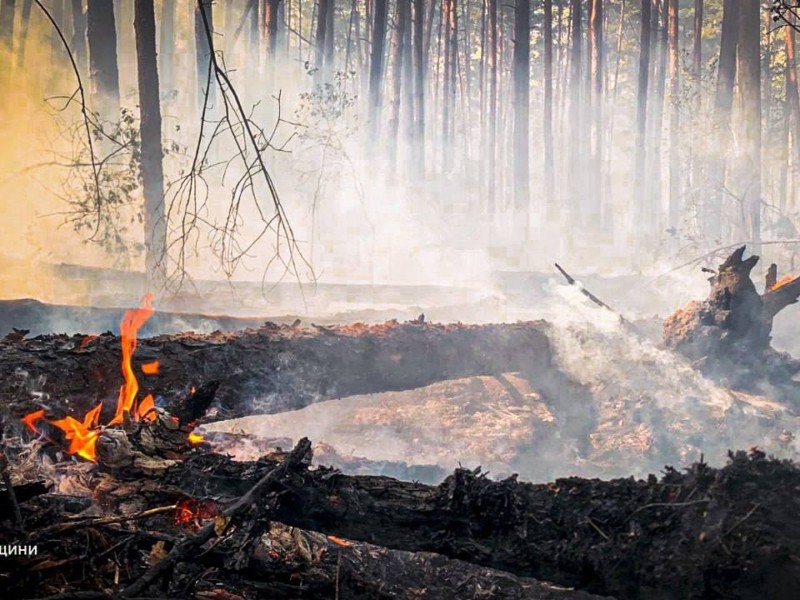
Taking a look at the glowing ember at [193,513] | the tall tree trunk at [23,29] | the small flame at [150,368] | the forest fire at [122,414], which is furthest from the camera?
the tall tree trunk at [23,29]

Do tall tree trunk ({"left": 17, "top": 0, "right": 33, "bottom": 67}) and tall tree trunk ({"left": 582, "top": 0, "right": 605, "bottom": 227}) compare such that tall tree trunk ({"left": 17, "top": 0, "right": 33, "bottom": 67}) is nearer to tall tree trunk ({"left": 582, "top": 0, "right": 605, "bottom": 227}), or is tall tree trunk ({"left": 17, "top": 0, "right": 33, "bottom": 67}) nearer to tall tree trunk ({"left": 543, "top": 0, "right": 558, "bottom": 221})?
tall tree trunk ({"left": 543, "top": 0, "right": 558, "bottom": 221})

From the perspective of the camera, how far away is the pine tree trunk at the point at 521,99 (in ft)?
59.0

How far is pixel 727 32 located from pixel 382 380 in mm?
13728

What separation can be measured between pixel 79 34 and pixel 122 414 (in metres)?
23.8

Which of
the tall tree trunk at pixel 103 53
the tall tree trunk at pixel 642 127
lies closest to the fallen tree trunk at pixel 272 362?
the tall tree trunk at pixel 103 53

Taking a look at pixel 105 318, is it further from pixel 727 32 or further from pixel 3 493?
pixel 727 32

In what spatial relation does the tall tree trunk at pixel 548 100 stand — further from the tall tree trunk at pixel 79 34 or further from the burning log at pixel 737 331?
the burning log at pixel 737 331

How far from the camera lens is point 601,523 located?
2.30 m

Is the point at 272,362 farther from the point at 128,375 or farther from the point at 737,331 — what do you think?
the point at 737,331

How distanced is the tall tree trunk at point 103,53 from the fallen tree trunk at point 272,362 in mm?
8150

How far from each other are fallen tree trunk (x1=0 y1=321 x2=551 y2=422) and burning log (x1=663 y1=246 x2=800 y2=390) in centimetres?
151

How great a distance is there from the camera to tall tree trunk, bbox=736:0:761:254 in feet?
45.3

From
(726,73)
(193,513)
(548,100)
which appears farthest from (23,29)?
(193,513)

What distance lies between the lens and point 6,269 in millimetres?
12109
